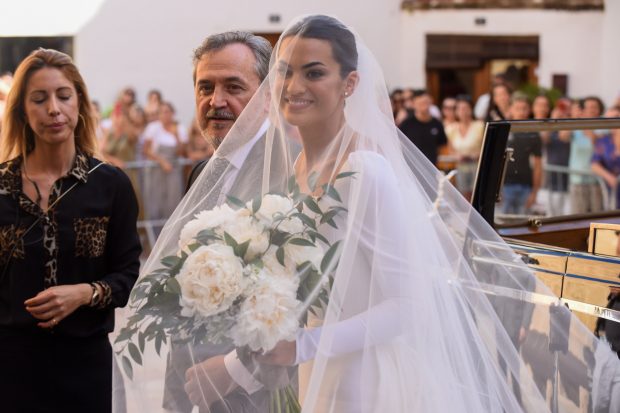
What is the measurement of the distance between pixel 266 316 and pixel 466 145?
11154 mm

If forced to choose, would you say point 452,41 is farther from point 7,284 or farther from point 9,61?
point 7,284

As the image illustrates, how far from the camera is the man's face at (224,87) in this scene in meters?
3.49

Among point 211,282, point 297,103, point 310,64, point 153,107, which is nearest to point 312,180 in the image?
point 297,103

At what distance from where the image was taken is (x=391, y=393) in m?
2.76

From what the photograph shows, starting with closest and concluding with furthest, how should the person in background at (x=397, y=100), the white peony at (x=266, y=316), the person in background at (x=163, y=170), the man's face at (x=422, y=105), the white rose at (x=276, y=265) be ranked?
the white peony at (x=266, y=316) < the white rose at (x=276, y=265) < the person in background at (x=163, y=170) < the man's face at (x=422, y=105) < the person in background at (x=397, y=100)

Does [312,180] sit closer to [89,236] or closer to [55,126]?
[89,236]

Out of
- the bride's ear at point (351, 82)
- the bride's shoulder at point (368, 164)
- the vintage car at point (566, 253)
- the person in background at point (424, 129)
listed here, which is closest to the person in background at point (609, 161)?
the person in background at point (424, 129)

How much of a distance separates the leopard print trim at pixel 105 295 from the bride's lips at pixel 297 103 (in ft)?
3.69

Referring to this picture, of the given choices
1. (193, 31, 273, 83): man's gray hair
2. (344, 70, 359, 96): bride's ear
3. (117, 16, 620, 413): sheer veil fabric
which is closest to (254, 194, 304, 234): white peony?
(117, 16, 620, 413): sheer veil fabric

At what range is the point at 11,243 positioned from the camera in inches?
139

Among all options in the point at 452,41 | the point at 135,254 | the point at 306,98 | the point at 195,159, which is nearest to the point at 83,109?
the point at 135,254

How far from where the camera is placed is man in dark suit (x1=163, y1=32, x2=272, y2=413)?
271 centimetres

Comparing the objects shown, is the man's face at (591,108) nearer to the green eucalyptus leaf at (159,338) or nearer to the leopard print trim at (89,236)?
the leopard print trim at (89,236)

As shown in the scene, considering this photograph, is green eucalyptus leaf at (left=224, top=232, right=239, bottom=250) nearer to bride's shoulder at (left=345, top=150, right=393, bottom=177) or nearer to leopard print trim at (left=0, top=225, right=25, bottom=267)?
bride's shoulder at (left=345, top=150, right=393, bottom=177)
